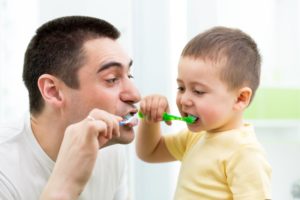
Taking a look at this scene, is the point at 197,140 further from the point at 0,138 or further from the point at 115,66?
the point at 0,138

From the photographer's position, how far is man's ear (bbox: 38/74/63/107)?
3.81 ft

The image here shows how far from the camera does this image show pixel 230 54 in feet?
3.39

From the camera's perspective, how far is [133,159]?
1.72 metres

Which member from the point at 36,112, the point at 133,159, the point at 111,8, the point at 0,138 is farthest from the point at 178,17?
the point at 0,138

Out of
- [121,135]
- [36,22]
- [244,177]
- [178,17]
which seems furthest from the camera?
[36,22]

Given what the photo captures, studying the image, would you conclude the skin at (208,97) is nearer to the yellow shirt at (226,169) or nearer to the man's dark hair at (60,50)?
the yellow shirt at (226,169)

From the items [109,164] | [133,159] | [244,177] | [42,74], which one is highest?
[42,74]

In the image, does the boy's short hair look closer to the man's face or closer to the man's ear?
the man's face

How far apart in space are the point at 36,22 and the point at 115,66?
2.76 feet

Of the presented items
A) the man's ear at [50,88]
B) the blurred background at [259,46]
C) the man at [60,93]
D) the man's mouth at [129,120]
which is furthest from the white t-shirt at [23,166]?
the blurred background at [259,46]

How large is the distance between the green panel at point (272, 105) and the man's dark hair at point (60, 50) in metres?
0.65

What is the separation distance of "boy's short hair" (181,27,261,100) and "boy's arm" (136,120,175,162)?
0.26m

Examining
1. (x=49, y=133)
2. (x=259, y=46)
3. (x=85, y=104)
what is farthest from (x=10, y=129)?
(x=259, y=46)

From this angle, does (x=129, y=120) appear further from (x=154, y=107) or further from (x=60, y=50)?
(x=60, y=50)
